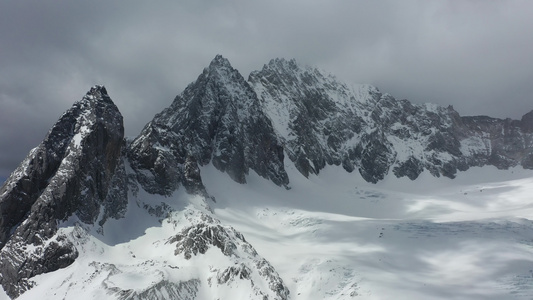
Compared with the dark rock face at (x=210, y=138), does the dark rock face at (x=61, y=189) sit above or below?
below

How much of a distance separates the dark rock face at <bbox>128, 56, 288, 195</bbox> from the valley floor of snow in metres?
6.50

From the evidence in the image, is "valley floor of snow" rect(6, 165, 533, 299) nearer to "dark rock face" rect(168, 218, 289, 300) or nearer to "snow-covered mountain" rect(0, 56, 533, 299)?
"snow-covered mountain" rect(0, 56, 533, 299)

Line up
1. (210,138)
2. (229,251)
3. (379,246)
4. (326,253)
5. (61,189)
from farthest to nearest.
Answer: (210,138) < (379,246) < (326,253) < (61,189) < (229,251)

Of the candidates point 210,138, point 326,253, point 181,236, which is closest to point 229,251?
point 181,236

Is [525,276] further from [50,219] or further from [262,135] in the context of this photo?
[262,135]

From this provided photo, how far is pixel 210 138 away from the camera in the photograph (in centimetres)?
14338

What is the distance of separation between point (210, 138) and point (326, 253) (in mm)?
66683

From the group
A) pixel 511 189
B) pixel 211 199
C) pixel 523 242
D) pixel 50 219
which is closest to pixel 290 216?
pixel 211 199

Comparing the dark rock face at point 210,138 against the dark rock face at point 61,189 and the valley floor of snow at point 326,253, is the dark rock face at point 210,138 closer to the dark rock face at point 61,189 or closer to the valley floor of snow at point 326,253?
the valley floor of snow at point 326,253

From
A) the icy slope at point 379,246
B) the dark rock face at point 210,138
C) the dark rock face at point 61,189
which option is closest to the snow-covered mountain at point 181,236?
the dark rock face at point 61,189

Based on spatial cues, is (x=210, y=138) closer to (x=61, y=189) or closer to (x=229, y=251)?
(x=61, y=189)

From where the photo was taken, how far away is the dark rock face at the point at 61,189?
237 ft

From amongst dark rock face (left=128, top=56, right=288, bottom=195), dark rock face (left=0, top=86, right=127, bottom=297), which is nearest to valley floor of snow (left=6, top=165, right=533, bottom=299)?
dark rock face (left=0, top=86, right=127, bottom=297)

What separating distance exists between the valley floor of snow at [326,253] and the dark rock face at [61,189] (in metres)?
3.61
